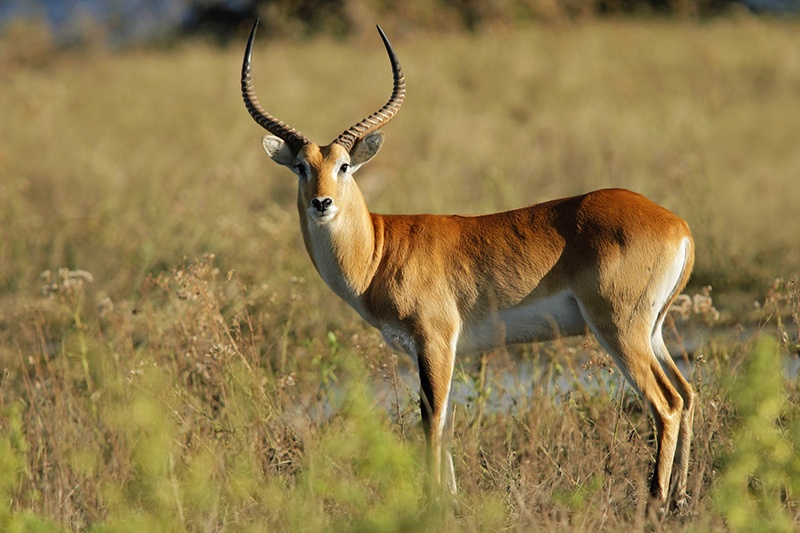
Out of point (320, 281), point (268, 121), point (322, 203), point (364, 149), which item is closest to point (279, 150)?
point (268, 121)

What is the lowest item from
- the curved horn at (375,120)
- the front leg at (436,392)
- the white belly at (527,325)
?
the front leg at (436,392)

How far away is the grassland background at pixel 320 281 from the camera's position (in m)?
5.01

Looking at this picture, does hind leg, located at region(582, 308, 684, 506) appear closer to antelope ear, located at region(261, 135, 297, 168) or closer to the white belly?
the white belly

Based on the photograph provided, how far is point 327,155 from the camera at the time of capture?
19.5ft

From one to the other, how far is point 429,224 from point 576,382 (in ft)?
3.82

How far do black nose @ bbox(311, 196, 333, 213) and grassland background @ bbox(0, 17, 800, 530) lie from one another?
2.25 feet

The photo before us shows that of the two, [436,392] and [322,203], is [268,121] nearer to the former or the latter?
[322,203]

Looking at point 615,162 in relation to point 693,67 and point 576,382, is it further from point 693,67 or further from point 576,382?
point 576,382

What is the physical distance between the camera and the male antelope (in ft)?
17.7

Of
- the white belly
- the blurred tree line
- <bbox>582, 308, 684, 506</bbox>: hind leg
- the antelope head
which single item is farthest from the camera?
the blurred tree line

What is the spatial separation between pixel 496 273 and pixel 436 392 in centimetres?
69

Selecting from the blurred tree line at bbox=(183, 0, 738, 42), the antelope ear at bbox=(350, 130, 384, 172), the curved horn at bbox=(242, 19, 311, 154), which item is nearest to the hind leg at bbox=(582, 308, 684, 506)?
the antelope ear at bbox=(350, 130, 384, 172)

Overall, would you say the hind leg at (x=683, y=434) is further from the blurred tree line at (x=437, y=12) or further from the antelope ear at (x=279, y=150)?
the blurred tree line at (x=437, y=12)

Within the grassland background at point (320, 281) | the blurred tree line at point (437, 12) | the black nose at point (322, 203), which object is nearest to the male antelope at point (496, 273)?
the black nose at point (322, 203)
